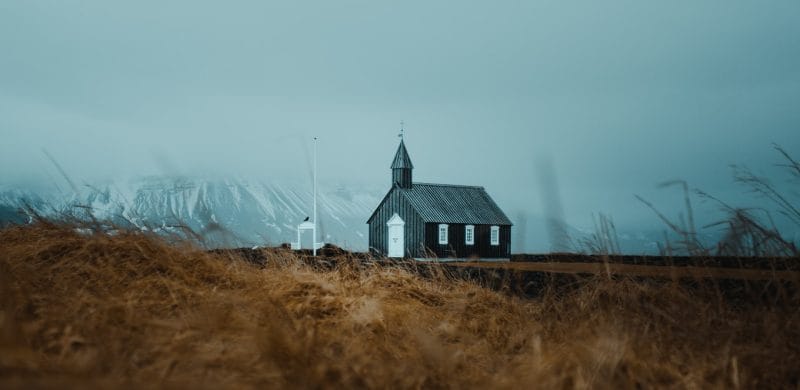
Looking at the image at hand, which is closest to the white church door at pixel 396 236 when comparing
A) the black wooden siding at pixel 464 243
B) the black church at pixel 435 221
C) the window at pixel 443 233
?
the black church at pixel 435 221

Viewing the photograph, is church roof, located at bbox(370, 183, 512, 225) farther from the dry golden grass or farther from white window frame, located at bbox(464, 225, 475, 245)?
the dry golden grass

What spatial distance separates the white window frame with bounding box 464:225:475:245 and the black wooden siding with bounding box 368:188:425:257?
2.36 m

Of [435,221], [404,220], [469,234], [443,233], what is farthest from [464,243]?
[404,220]

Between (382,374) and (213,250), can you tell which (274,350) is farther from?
(213,250)

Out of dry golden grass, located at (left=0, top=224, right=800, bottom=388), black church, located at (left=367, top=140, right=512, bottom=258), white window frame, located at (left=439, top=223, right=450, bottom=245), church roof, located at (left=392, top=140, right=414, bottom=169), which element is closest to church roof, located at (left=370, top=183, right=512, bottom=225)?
black church, located at (left=367, top=140, right=512, bottom=258)

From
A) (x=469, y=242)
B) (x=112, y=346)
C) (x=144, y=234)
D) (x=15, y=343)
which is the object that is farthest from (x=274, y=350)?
(x=469, y=242)

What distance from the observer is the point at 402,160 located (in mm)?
33219

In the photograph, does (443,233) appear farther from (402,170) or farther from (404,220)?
(402,170)

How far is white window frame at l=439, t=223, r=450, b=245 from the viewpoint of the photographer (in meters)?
31.6

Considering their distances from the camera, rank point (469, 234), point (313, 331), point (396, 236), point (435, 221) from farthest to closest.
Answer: point (396, 236), point (469, 234), point (435, 221), point (313, 331)

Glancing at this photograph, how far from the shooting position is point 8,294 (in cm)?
466

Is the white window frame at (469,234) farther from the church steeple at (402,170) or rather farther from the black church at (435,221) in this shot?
the church steeple at (402,170)

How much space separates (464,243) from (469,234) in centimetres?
53

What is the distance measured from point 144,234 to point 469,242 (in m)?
26.6
